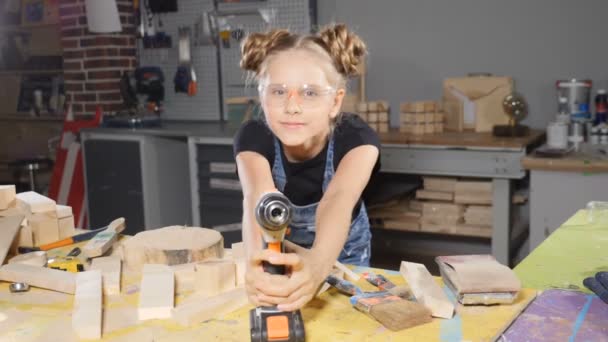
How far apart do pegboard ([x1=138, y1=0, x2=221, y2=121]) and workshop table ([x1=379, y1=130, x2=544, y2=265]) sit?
1544mm

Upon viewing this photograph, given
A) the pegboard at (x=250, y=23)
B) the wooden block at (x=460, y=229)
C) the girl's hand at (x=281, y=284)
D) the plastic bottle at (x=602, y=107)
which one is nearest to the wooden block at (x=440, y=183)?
the wooden block at (x=460, y=229)

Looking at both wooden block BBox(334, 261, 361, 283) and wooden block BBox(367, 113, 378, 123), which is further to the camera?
wooden block BBox(367, 113, 378, 123)

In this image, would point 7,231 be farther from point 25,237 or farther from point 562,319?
point 562,319

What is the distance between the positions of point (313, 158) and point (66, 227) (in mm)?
714

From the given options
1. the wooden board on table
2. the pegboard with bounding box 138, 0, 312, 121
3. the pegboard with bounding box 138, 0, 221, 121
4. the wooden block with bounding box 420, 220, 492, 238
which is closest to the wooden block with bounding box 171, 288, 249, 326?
the wooden board on table

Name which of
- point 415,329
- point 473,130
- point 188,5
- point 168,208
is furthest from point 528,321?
point 188,5

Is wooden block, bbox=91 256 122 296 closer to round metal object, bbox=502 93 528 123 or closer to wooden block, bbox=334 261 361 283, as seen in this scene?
wooden block, bbox=334 261 361 283

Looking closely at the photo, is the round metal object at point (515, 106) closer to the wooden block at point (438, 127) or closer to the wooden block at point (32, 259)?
the wooden block at point (438, 127)

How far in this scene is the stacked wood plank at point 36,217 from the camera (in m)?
1.67

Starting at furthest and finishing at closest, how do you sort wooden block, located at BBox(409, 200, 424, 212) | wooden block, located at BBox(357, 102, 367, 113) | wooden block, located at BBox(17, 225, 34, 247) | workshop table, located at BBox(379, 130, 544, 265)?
1. wooden block, located at BBox(357, 102, 367, 113)
2. wooden block, located at BBox(409, 200, 424, 212)
3. workshop table, located at BBox(379, 130, 544, 265)
4. wooden block, located at BBox(17, 225, 34, 247)

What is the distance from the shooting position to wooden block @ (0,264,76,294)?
1336 mm

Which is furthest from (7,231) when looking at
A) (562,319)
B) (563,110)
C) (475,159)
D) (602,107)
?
(602,107)

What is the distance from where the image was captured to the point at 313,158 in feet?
5.94

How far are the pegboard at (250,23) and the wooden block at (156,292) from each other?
A: 2.56 metres
